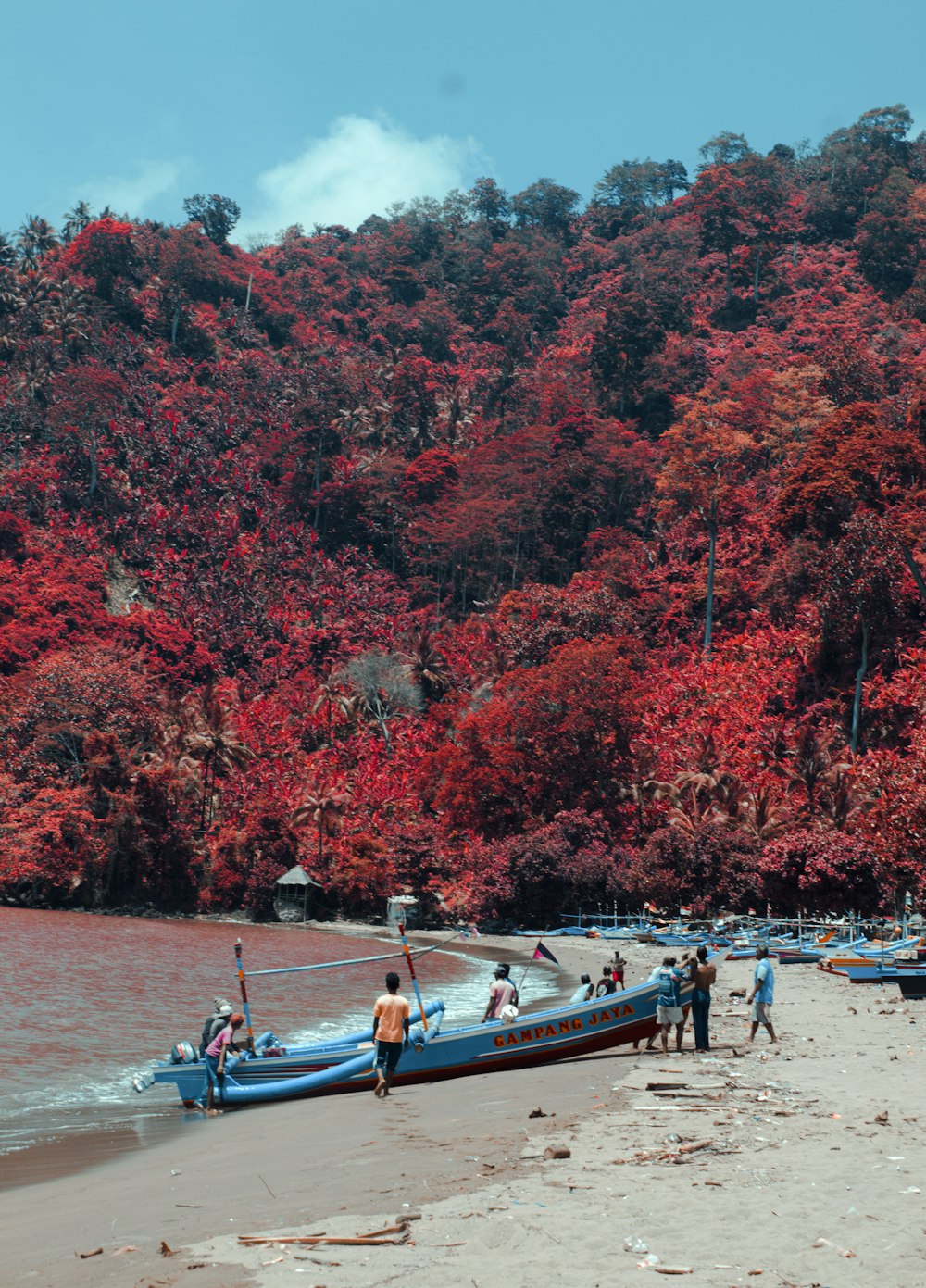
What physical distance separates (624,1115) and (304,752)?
5572cm

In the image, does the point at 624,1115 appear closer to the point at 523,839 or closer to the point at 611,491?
the point at 523,839

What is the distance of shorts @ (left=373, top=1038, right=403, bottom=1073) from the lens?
595 inches

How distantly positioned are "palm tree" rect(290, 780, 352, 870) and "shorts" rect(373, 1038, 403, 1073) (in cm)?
4368

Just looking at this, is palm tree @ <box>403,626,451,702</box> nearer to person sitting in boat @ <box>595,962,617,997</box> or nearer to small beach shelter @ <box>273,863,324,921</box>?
small beach shelter @ <box>273,863,324,921</box>

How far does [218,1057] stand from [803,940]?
24065 mm

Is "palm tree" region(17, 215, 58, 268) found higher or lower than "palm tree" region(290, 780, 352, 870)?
higher

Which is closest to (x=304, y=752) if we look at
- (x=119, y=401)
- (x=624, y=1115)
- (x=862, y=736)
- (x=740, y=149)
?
(x=862, y=736)

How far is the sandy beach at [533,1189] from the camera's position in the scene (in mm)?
7578

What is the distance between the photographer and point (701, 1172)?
9.62 metres

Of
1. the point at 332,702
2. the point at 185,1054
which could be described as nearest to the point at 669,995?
the point at 185,1054

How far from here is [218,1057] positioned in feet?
55.2

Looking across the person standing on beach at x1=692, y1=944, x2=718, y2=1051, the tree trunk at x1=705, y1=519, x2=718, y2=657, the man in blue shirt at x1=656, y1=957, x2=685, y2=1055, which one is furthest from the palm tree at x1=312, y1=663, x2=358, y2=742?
the man in blue shirt at x1=656, y1=957, x2=685, y2=1055

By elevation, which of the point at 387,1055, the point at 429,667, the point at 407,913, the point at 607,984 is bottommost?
the point at 407,913

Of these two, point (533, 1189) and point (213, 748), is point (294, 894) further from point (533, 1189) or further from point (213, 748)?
point (533, 1189)
